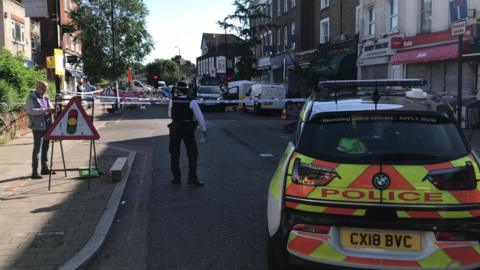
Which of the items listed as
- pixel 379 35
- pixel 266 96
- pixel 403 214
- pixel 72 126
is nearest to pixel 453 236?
pixel 403 214

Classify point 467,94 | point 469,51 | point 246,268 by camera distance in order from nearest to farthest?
point 246,268 → point 469,51 → point 467,94

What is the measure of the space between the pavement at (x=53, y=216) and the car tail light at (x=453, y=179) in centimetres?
315

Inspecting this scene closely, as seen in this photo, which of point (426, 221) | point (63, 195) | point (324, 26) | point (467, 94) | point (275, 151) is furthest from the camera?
point (324, 26)

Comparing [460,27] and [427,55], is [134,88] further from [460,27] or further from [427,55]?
[460,27]

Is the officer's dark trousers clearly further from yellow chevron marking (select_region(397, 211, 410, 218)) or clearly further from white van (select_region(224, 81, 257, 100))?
white van (select_region(224, 81, 257, 100))

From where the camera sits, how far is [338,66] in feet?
94.1

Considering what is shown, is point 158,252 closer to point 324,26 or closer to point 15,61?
point 15,61

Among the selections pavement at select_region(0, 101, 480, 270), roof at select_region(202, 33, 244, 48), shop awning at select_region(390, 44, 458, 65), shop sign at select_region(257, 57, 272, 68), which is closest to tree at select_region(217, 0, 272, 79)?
shop sign at select_region(257, 57, 272, 68)

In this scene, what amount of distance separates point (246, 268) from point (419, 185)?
1.91m

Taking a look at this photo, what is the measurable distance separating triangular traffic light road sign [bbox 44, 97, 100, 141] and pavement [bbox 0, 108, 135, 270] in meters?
0.81

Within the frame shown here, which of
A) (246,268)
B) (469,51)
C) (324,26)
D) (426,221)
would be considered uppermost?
(324,26)

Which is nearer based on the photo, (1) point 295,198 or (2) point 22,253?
(1) point 295,198

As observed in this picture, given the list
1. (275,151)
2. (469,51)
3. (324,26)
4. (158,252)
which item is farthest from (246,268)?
(324,26)

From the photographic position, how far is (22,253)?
5316mm
